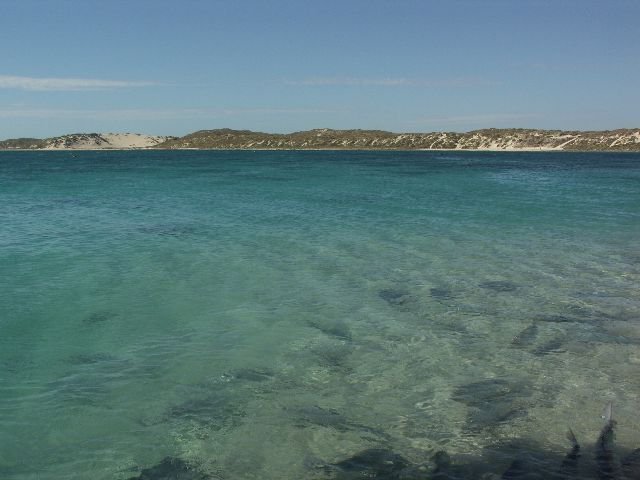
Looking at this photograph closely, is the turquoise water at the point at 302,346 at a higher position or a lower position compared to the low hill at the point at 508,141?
lower

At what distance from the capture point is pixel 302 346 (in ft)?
35.8

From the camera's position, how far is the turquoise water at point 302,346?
754cm

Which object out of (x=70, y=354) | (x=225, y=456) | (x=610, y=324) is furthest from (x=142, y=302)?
(x=610, y=324)

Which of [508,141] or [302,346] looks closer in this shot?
[302,346]

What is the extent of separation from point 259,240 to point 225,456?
1544 centimetres

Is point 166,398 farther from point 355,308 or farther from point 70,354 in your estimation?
point 355,308

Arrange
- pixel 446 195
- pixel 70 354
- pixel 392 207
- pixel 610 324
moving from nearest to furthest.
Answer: pixel 70 354, pixel 610 324, pixel 392 207, pixel 446 195

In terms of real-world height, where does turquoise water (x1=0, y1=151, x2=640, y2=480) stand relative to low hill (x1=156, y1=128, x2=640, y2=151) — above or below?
below

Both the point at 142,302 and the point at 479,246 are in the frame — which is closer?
the point at 142,302

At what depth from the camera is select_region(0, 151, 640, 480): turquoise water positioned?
754 cm

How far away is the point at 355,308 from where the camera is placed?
13164mm

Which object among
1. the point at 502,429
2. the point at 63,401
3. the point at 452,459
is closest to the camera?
the point at 452,459

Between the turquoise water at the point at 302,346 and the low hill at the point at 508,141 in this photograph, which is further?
the low hill at the point at 508,141

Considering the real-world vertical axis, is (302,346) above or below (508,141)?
below
